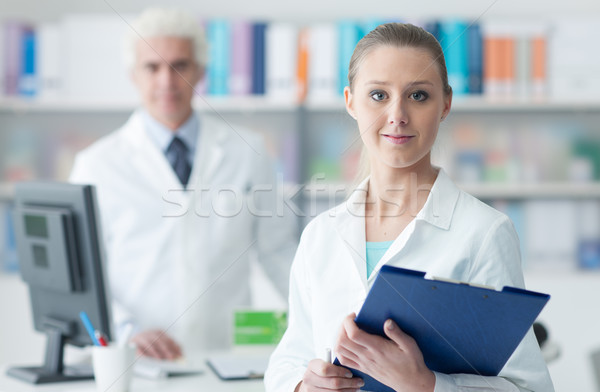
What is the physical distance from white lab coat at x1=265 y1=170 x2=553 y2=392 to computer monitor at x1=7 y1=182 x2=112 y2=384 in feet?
1.78

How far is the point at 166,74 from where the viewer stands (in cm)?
213

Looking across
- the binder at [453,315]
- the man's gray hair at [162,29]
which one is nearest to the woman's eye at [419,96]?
the binder at [453,315]

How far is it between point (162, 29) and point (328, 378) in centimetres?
149

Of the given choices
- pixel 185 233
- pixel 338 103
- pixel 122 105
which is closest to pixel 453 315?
pixel 185 233

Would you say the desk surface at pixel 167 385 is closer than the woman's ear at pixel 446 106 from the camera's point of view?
No

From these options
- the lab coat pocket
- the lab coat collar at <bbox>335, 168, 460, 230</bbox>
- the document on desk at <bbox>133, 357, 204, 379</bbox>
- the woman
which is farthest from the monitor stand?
the lab coat collar at <bbox>335, 168, 460, 230</bbox>

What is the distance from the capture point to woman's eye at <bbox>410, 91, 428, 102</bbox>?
1136 mm

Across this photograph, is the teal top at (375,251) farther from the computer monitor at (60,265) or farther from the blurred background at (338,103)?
the blurred background at (338,103)

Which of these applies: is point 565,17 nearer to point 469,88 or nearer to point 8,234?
point 469,88

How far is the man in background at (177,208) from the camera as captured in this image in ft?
7.04

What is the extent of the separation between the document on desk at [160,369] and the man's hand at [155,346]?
0.8 inches

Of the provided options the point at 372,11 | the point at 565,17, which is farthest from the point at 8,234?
the point at 565,17

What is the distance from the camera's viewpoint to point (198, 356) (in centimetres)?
178

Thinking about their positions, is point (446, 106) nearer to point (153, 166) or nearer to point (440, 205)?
point (440, 205)
